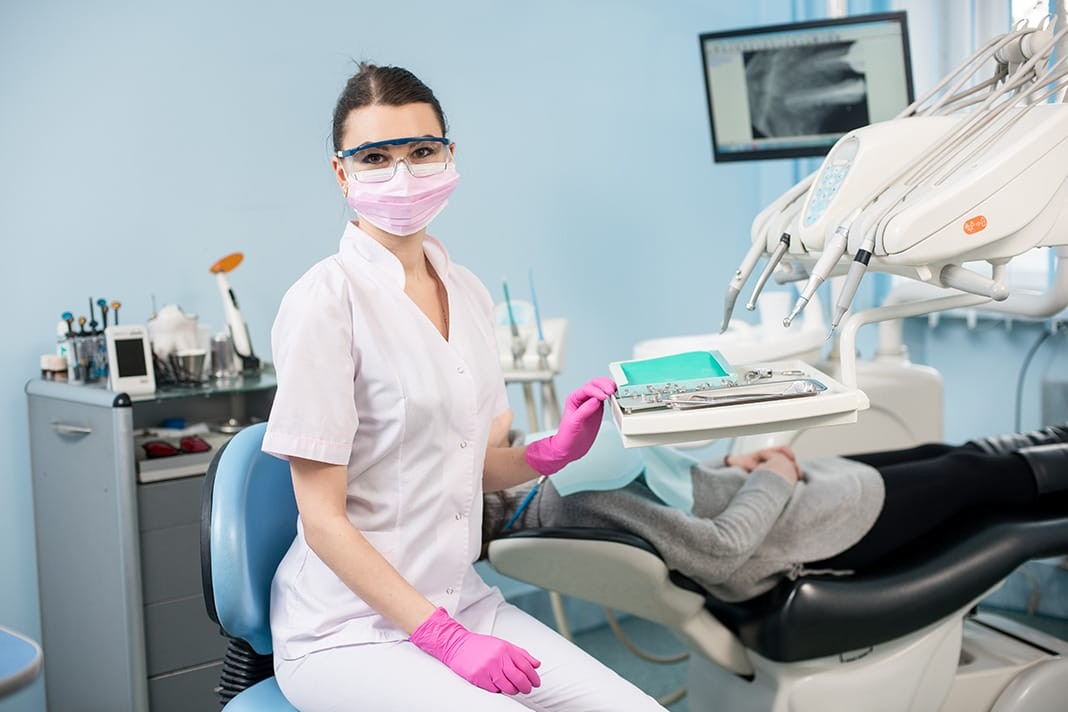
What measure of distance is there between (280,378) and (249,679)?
1.45ft

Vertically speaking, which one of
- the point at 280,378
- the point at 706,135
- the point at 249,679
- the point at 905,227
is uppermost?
the point at 706,135

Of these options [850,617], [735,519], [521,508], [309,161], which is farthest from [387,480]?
[309,161]

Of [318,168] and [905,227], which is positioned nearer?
[905,227]

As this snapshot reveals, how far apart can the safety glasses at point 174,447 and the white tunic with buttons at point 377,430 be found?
0.79 meters

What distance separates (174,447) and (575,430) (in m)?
1.04

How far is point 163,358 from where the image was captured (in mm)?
2158

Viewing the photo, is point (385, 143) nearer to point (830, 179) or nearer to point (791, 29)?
point (830, 179)

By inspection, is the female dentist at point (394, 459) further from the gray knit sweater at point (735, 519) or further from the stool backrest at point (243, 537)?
the gray knit sweater at point (735, 519)

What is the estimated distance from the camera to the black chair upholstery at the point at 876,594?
1.66 meters

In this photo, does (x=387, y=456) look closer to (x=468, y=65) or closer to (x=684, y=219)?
(x=468, y=65)

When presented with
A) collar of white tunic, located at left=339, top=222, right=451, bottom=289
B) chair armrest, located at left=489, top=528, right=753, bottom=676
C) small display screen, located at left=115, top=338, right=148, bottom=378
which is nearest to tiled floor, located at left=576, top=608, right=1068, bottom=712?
chair armrest, located at left=489, top=528, right=753, bottom=676

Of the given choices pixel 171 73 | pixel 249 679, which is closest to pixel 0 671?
pixel 249 679

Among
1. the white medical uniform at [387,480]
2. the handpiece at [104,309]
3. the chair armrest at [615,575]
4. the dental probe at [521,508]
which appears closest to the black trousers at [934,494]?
the chair armrest at [615,575]

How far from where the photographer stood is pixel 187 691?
204cm
